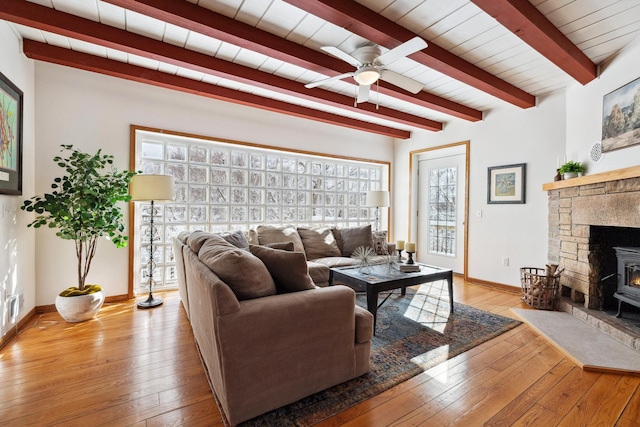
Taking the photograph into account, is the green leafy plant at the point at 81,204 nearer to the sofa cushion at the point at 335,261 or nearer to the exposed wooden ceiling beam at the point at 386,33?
the sofa cushion at the point at 335,261

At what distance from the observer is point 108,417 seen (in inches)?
61.5

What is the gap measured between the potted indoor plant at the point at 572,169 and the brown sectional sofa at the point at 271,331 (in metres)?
2.92

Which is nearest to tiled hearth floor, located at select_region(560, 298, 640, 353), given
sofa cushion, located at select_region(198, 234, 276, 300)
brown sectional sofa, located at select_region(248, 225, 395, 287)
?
brown sectional sofa, located at select_region(248, 225, 395, 287)

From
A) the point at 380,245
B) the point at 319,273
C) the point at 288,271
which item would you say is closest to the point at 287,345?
the point at 288,271

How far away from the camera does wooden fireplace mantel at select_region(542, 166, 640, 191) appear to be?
237cm

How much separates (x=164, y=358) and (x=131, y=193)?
1848 millimetres

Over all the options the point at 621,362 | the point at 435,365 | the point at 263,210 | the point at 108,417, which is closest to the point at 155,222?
the point at 263,210

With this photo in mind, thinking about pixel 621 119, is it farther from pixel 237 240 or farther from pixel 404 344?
pixel 237 240

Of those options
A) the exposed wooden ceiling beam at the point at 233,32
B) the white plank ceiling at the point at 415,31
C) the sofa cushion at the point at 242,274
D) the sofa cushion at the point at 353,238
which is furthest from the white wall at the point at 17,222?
A: the sofa cushion at the point at 353,238

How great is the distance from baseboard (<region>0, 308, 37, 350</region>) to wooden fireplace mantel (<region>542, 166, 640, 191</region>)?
16.5 ft

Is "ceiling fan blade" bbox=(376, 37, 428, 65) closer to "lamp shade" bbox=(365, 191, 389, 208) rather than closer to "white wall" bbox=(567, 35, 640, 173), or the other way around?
"white wall" bbox=(567, 35, 640, 173)

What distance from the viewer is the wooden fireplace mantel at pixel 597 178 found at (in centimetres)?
237

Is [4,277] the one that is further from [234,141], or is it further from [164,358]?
[234,141]

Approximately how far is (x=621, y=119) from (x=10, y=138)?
5.21m
